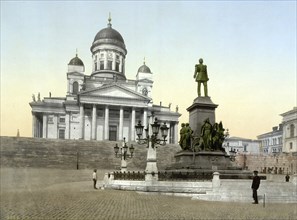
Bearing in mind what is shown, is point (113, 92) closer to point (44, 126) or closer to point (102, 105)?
point (102, 105)

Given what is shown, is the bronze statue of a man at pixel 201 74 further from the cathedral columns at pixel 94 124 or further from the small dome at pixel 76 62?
the small dome at pixel 76 62

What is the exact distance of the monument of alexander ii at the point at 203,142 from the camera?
20.9 meters

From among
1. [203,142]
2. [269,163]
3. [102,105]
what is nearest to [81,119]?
[102,105]

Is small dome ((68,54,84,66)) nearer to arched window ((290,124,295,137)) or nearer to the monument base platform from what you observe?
arched window ((290,124,295,137))

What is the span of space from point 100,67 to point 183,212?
227 feet

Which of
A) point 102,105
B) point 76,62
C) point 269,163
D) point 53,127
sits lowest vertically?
point 269,163

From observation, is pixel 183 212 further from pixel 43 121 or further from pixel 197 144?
pixel 43 121

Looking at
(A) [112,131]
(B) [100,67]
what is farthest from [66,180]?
(B) [100,67]

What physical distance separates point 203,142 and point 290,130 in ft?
223

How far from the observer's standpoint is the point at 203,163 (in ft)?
68.6

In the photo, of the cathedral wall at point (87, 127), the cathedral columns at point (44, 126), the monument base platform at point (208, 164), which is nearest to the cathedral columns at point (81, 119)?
the cathedral wall at point (87, 127)

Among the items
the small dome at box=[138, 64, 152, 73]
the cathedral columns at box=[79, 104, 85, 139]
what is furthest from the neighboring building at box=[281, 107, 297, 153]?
the cathedral columns at box=[79, 104, 85, 139]

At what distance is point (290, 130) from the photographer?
83562mm

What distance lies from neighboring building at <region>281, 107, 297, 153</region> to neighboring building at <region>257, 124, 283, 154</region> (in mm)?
16684
